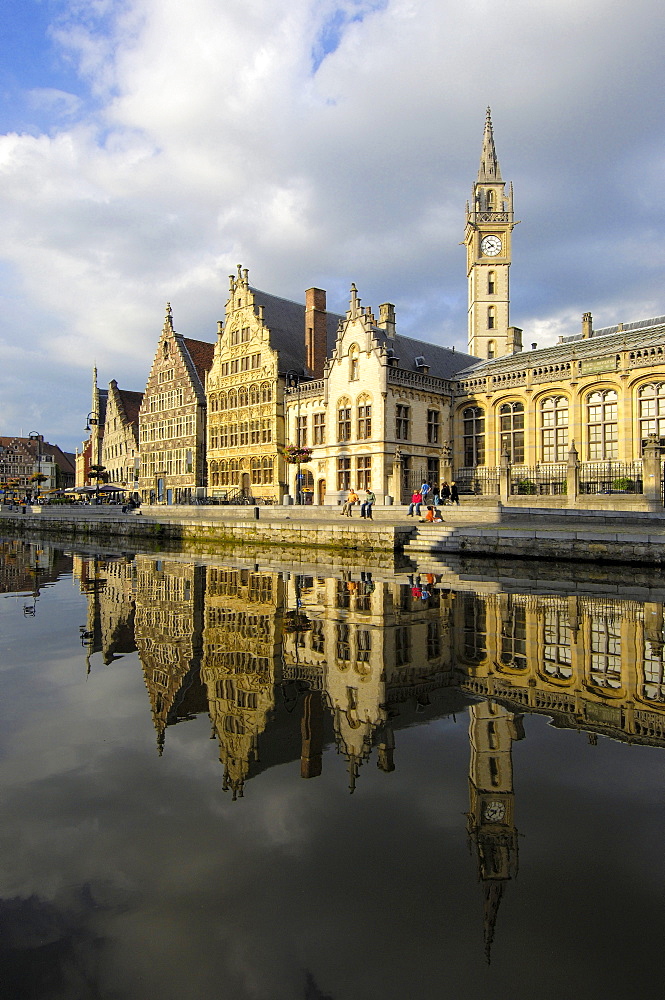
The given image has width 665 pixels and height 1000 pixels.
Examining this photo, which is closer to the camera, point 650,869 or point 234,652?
point 650,869

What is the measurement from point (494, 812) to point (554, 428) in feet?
114

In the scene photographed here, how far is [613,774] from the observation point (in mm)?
4848

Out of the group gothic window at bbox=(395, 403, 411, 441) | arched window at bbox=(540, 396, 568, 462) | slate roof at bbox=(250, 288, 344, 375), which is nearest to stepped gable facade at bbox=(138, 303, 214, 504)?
slate roof at bbox=(250, 288, 344, 375)

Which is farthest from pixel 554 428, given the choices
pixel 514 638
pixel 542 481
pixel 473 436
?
pixel 514 638

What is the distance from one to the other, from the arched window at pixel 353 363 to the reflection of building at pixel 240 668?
26698 millimetres

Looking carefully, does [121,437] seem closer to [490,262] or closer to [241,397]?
[241,397]

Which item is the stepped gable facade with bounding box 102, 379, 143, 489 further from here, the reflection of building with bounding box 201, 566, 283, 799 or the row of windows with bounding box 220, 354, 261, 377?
the reflection of building with bounding box 201, 566, 283, 799

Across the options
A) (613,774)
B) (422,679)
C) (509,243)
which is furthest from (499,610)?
(509,243)

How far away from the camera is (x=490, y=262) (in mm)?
60656

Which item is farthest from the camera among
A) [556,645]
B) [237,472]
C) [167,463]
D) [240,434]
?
[167,463]

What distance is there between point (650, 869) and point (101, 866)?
327 centimetres

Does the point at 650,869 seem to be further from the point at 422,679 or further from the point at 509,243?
the point at 509,243

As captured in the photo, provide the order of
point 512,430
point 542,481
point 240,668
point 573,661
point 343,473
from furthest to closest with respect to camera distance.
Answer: point 343,473
point 512,430
point 542,481
point 573,661
point 240,668

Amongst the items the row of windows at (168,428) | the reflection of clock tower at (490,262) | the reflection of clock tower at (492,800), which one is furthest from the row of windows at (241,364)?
the reflection of clock tower at (492,800)
